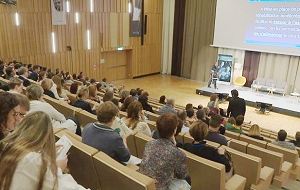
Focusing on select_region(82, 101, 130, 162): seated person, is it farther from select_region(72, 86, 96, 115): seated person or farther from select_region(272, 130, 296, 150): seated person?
select_region(272, 130, 296, 150): seated person

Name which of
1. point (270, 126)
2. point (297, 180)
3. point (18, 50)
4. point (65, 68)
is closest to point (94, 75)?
point (65, 68)

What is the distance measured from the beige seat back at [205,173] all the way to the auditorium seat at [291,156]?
2382 mm

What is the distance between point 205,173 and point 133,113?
141 centimetres

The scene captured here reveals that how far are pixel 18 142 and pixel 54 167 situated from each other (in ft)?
0.89

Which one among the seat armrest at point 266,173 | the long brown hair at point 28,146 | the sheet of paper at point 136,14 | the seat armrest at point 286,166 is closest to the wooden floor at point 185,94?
the sheet of paper at point 136,14

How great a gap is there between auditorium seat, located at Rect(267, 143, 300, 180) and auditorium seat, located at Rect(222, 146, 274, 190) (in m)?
1.23

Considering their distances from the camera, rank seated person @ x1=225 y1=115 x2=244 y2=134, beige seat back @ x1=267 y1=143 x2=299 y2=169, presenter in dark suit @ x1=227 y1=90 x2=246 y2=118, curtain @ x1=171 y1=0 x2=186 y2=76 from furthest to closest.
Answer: curtain @ x1=171 y1=0 x2=186 y2=76 < presenter in dark suit @ x1=227 y1=90 x2=246 y2=118 < seated person @ x1=225 y1=115 x2=244 y2=134 < beige seat back @ x1=267 y1=143 x2=299 y2=169

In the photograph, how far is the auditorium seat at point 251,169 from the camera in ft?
11.5

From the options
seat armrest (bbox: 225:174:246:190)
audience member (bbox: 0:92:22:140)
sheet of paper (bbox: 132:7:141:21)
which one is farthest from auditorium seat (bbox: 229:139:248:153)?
sheet of paper (bbox: 132:7:141:21)

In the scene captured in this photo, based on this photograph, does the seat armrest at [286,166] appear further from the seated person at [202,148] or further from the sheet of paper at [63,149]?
the sheet of paper at [63,149]

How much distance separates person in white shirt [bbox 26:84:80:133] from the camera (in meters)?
3.68

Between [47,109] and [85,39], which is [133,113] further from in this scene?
[85,39]

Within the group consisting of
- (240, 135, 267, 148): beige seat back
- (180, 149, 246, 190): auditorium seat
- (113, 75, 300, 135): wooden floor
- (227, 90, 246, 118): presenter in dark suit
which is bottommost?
(113, 75, 300, 135): wooden floor

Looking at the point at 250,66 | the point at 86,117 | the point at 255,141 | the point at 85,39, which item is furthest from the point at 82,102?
the point at 250,66
